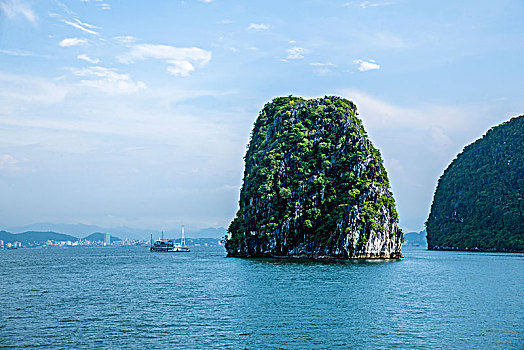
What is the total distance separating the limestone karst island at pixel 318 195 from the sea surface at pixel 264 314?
49.9 meters

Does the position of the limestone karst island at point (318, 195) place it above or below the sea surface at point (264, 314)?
above

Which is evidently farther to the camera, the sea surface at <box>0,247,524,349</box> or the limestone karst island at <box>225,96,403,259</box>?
the limestone karst island at <box>225,96,403,259</box>

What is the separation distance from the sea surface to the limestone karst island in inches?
1964

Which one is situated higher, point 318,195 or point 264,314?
point 318,195

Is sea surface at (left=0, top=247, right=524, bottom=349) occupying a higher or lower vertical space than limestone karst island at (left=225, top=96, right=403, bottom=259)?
lower

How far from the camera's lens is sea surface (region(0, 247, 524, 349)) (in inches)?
1383

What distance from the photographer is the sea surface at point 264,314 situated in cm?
3512

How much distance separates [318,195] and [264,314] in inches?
3556

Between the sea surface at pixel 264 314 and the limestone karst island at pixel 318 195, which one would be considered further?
the limestone karst island at pixel 318 195

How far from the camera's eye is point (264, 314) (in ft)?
148

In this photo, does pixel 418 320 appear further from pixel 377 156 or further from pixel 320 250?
pixel 377 156

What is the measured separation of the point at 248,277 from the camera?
77.7m

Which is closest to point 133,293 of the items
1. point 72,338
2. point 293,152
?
point 72,338

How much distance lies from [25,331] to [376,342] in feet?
84.3
